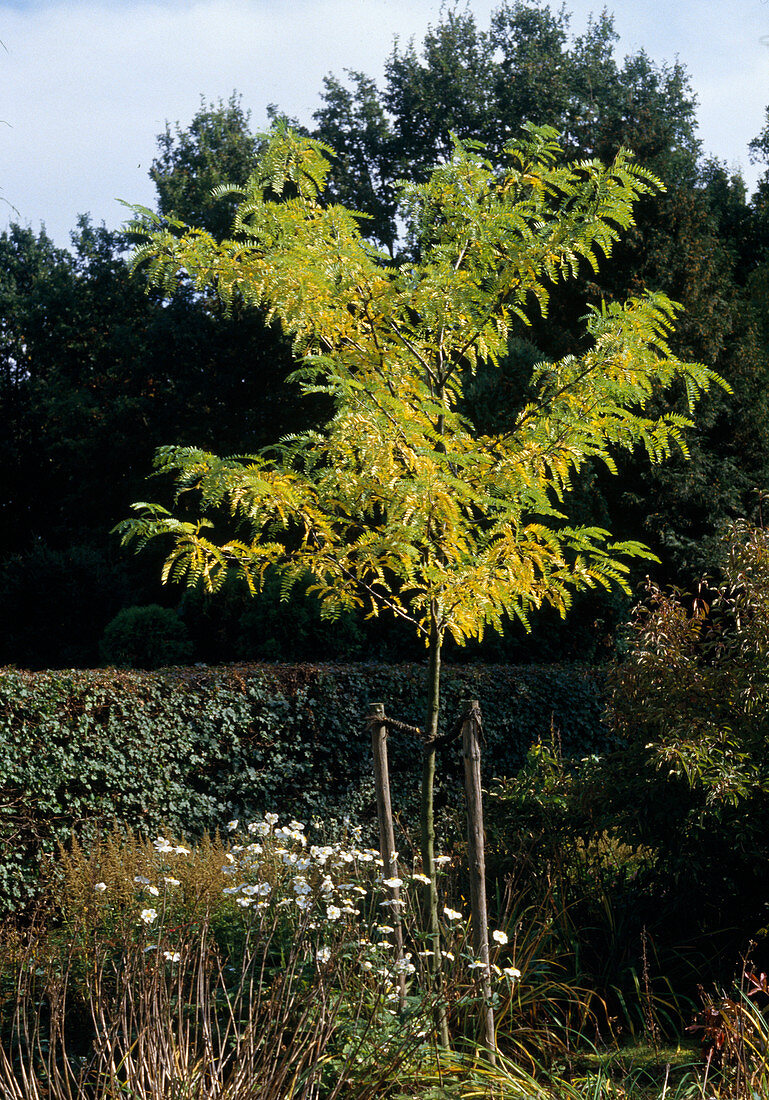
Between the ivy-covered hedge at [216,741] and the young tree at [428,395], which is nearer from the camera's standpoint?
the young tree at [428,395]

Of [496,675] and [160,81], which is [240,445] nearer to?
[496,675]

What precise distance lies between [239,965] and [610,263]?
558 inches

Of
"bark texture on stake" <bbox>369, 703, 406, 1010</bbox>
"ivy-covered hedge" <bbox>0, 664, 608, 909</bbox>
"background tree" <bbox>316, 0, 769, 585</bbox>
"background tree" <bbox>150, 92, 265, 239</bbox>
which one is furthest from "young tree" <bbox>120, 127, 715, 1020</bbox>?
"background tree" <bbox>150, 92, 265, 239</bbox>

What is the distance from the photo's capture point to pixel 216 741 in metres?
7.28

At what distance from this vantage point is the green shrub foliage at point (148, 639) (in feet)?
47.0

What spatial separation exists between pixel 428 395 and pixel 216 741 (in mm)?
3792

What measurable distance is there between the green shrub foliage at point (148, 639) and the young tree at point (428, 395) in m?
10.1

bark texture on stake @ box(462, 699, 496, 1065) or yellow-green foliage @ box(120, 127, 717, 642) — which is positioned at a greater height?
yellow-green foliage @ box(120, 127, 717, 642)

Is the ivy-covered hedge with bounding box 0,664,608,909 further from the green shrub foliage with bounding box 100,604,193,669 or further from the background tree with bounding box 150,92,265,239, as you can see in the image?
the background tree with bounding box 150,92,265,239

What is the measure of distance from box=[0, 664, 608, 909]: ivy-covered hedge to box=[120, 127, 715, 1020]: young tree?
9.20 ft

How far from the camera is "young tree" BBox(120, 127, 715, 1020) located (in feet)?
→ 13.3

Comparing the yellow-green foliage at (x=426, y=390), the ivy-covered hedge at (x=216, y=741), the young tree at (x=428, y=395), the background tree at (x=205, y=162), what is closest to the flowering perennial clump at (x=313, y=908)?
the young tree at (x=428, y=395)

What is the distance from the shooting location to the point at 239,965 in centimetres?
418

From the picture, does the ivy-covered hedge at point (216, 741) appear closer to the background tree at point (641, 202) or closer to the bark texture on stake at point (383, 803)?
the bark texture on stake at point (383, 803)
